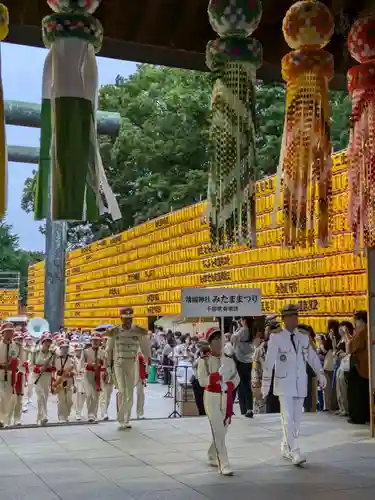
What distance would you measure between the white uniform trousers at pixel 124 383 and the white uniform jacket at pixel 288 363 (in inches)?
105

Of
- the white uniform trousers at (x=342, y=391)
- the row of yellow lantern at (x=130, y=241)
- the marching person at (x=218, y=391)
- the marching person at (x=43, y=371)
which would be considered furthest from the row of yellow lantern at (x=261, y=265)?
the marching person at (x=43, y=371)

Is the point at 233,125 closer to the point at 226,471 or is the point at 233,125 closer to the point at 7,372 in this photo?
the point at 226,471

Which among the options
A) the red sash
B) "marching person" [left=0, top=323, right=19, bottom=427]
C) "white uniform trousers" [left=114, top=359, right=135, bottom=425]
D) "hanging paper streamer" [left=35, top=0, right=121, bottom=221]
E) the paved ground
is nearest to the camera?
"hanging paper streamer" [left=35, top=0, right=121, bottom=221]

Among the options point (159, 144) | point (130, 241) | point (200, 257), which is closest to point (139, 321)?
point (130, 241)

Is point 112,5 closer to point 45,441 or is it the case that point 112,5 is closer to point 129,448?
point 129,448

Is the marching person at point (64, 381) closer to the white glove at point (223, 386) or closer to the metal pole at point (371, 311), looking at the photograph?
the white glove at point (223, 386)

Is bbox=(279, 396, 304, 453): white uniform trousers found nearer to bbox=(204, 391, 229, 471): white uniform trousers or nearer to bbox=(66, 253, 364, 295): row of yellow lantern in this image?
bbox=(204, 391, 229, 471): white uniform trousers

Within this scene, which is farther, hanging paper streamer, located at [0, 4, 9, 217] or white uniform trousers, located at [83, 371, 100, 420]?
white uniform trousers, located at [83, 371, 100, 420]

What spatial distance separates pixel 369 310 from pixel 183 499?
3091 millimetres

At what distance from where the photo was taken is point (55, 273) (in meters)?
20.4

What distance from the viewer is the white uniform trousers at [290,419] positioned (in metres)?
5.78

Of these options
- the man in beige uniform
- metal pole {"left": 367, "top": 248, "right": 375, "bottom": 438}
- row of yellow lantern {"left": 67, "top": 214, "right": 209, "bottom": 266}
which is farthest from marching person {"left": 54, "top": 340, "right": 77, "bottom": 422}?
row of yellow lantern {"left": 67, "top": 214, "right": 209, "bottom": 266}

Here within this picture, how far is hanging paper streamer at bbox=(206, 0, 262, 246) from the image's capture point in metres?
2.79

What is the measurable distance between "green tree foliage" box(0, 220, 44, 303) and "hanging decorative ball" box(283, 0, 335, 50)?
47531mm
